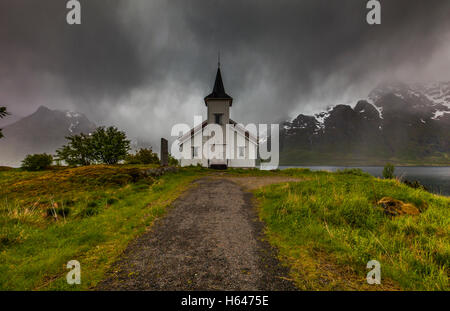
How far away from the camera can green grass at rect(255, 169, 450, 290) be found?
10.0 ft

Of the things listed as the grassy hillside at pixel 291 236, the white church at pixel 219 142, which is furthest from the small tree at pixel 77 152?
the white church at pixel 219 142

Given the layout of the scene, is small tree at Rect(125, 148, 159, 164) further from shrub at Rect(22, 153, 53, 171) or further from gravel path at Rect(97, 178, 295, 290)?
gravel path at Rect(97, 178, 295, 290)

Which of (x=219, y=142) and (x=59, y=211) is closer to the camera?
(x=59, y=211)

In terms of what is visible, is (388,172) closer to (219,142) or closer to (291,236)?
(219,142)

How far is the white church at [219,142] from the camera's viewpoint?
26547 mm

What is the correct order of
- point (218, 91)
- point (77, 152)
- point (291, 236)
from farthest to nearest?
point (218, 91), point (77, 152), point (291, 236)

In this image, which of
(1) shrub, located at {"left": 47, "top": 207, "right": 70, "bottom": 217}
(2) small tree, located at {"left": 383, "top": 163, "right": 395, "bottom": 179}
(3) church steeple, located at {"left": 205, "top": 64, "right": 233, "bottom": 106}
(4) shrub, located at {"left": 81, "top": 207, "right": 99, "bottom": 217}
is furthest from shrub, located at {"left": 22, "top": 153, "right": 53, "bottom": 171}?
(2) small tree, located at {"left": 383, "top": 163, "right": 395, "bottom": 179}

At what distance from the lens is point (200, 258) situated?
11.8 ft

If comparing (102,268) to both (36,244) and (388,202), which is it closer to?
(36,244)

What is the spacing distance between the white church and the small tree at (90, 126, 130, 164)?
33.8ft

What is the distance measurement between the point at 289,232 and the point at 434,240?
3.33 m

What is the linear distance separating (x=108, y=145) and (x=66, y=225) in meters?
14.0

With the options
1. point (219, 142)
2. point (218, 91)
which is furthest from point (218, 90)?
point (219, 142)

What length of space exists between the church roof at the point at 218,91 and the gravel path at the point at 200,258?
24590 mm
